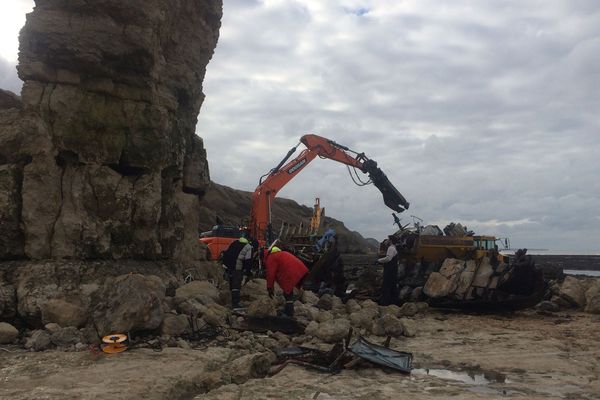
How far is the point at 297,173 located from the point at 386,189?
11.5 feet

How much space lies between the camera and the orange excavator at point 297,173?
20.1 meters

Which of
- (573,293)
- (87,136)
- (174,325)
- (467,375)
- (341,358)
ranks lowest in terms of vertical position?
(467,375)

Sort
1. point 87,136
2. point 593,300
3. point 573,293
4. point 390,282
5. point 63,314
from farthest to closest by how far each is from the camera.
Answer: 1. point 573,293
2. point 390,282
3. point 593,300
4. point 87,136
5. point 63,314

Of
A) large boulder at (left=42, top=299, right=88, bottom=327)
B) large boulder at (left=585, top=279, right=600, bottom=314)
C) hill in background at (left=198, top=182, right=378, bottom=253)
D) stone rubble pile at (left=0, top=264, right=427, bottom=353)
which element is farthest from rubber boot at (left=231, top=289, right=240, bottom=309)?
hill in background at (left=198, top=182, right=378, bottom=253)

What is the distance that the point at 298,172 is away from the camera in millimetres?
21344

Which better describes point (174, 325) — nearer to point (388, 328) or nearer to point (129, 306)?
point (129, 306)

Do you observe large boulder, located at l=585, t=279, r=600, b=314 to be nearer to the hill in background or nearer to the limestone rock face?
the limestone rock face

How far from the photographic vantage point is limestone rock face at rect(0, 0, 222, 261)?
9242 mm

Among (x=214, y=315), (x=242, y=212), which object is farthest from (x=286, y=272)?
(x=242, y=212)

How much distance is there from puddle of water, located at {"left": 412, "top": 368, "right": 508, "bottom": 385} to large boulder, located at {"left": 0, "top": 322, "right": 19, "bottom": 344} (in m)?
5.47

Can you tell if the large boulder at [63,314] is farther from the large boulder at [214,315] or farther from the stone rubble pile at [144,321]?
the large boulder at [214,315]

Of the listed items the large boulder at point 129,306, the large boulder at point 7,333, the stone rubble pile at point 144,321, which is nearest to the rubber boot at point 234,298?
the stone rubble pile at point 144,321

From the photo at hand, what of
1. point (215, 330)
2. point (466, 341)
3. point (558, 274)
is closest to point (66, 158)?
point (215, 330)

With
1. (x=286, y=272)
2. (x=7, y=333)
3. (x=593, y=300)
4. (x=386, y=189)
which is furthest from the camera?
(x=386, y=189)
